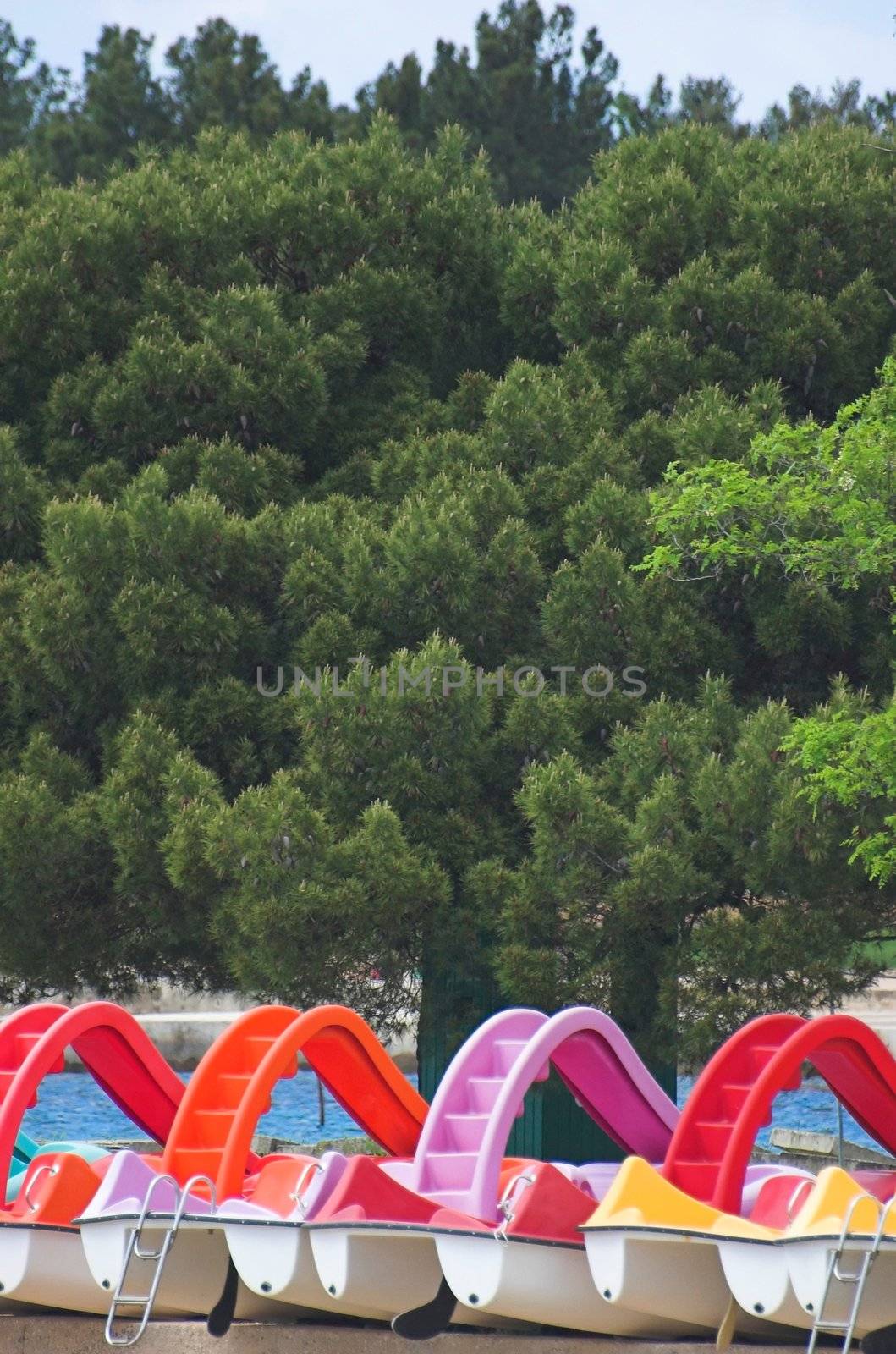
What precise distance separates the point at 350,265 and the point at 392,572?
3747 mm

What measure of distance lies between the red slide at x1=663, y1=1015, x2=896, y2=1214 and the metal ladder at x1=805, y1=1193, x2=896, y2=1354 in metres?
0.84

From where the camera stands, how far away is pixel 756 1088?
7941 millimetres

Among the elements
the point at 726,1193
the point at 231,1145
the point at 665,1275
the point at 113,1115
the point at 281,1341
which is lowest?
the point at 113,1115

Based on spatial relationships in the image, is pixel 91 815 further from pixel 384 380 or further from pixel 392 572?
pixel 384 380

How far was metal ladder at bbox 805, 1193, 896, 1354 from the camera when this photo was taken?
696 centimetres

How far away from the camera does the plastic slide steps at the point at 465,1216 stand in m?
7.69

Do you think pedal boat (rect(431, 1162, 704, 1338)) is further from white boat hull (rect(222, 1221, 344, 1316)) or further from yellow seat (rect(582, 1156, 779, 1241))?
white boat hull (rect(222, 1221, 344, 1316))

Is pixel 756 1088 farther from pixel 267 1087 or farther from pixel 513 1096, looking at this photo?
pixel 267 1087

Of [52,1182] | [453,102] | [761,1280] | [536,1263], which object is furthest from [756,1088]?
[453,102]

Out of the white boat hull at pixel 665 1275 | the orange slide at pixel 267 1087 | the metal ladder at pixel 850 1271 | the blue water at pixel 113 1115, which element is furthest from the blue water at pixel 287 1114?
the metal ladder at pixel 850 1271

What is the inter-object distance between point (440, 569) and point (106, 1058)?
508 centimetres

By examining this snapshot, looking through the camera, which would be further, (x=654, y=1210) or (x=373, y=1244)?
(x=373, y=1244)

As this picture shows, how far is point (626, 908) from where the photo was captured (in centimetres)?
1192

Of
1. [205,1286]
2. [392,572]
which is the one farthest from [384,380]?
[205,1286]
